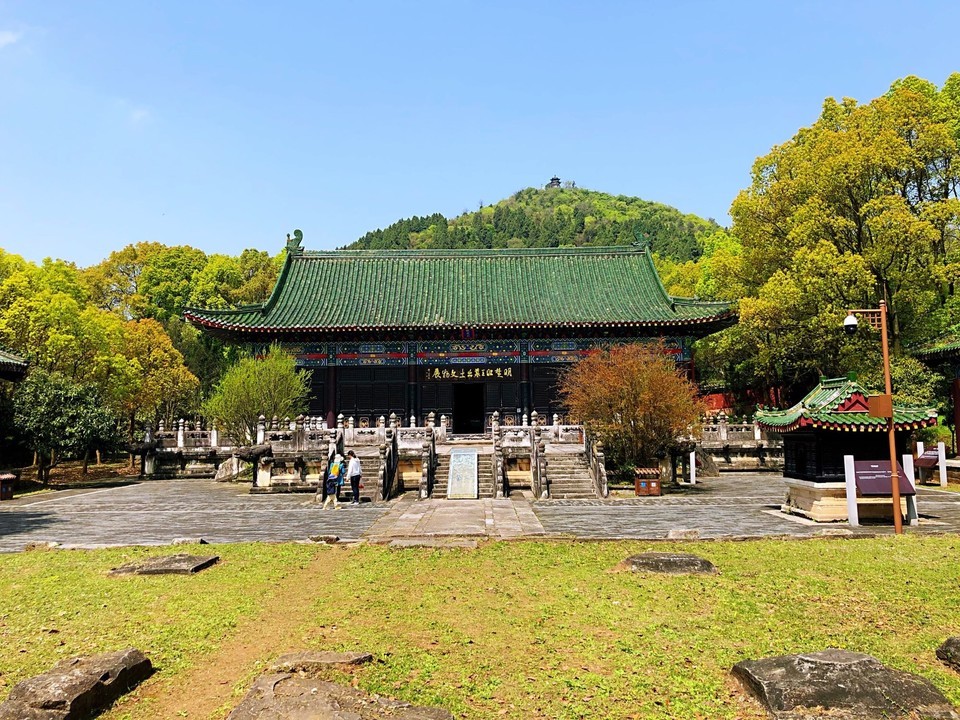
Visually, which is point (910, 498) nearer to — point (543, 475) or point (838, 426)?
point (838, 426)

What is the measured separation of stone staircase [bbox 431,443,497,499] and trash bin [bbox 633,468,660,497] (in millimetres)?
4072

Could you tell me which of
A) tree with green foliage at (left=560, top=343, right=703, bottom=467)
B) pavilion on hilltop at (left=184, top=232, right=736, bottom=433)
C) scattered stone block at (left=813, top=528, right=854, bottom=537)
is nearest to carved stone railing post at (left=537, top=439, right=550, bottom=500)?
tree with green foliage at (left=560, top=343, right=703, bottom=467)

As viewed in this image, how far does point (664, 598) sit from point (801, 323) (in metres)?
23.1

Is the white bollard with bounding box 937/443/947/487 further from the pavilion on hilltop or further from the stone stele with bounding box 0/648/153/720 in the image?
the stone stele with bounding box 0/648/153/720

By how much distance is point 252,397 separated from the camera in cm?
2508

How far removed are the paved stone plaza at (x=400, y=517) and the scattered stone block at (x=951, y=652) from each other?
601 cm

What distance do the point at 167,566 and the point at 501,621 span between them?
193 inches

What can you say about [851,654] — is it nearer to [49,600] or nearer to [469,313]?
[49,600]

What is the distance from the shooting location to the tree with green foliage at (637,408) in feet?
66.8

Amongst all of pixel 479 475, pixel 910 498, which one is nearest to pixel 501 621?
pixel 910 498

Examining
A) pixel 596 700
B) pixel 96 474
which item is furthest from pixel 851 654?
pixel 96 474

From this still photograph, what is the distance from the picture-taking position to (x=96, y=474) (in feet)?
96.4

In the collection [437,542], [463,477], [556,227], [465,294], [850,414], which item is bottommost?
[437,542]

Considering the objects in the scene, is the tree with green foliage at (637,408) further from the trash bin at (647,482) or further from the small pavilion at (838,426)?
the small pavilion at (838,426)
